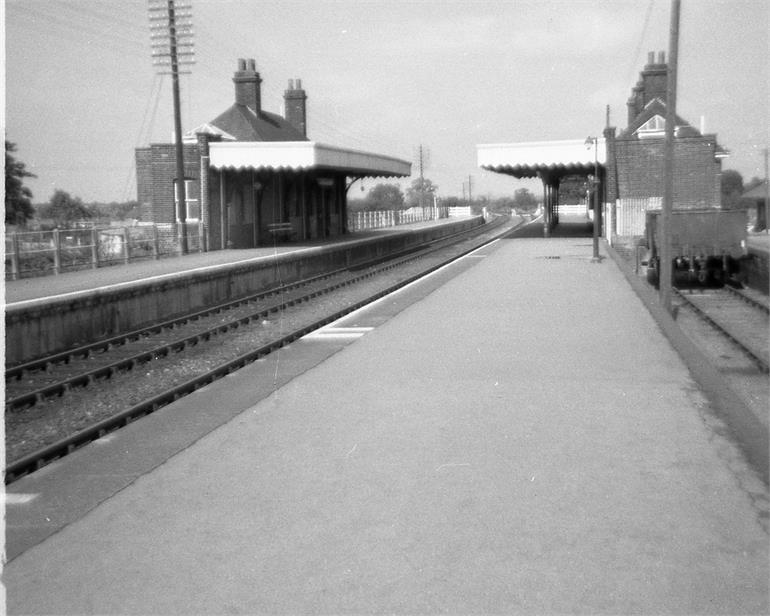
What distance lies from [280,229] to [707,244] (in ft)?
61.0

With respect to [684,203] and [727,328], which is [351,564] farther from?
[684,203]

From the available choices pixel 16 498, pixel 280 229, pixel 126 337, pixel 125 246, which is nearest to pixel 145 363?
pixel 126 337

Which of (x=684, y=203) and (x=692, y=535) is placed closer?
(x=692, y=535)

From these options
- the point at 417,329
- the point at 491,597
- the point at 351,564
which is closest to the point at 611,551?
the point at 491,597

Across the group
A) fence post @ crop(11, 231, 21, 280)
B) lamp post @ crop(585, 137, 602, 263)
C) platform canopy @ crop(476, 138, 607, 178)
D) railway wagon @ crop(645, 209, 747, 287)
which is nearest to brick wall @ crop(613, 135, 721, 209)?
platform canopy @ crop(476, 138, 607, 178)

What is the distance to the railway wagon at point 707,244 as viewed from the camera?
23844 mm

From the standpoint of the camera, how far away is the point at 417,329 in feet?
47.6

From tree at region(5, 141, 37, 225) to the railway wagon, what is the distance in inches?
647

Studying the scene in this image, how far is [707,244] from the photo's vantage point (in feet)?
78.6

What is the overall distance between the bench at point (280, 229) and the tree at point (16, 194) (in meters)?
9.14

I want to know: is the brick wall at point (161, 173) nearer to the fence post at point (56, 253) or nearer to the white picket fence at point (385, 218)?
the fence post at point (56, 253)

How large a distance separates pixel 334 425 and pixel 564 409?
2.09 meters

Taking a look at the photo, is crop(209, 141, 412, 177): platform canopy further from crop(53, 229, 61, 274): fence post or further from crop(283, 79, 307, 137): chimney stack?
crop(283, 79, 307, 137): chimney stack

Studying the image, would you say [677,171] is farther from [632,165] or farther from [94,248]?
[94,248]
